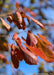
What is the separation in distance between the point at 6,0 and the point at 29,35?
1827 mm

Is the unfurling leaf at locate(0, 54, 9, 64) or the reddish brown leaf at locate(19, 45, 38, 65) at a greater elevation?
the reddish brown leaf at locate(19, 45, 38, 65)

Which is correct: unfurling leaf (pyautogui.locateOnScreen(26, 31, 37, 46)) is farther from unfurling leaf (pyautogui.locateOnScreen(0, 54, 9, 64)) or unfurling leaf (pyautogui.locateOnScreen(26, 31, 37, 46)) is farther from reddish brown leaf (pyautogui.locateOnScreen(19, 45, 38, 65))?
unfurling leaf (pyautogui.locateOnScreen(0, 54, 9, 64))

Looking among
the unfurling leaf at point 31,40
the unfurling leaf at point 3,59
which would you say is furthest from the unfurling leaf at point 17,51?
the unfurling leaf at point 3,59

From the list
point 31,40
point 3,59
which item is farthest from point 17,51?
point 3,59

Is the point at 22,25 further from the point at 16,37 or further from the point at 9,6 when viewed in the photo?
the point at 9,6

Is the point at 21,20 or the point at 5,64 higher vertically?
the point at 21,20

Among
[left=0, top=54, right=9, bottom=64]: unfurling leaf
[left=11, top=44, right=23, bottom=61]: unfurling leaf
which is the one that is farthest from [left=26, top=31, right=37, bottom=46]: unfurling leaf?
[left=0, top=54, right=9, bottom=64]: unfurling leaf

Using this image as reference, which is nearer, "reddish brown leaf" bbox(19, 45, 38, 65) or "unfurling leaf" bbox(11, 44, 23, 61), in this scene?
"reddish brown leaf" bbox(19, 45, 38, 65)

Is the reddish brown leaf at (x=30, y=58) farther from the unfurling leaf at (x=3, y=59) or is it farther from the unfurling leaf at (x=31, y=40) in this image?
the unfurling leaf at (x=3, y=59)

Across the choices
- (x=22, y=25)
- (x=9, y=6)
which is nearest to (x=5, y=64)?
(x=9, y=6)

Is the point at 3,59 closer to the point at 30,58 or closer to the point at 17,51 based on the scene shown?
the point at 17,51

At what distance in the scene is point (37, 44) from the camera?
68cm

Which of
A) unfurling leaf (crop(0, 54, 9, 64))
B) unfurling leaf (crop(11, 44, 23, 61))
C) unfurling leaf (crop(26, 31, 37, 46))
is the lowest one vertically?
unfurling leaf (crop(0, 54, 9, 64))

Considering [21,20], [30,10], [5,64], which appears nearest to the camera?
[21,20]
